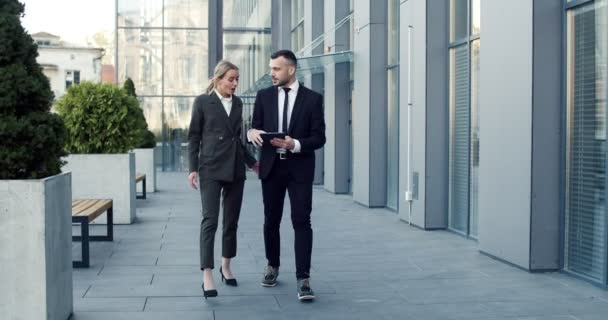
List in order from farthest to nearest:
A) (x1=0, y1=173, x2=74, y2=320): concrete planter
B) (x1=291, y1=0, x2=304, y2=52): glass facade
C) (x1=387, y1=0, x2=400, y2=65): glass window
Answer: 1. (x1=291, y1=0, x2=304, y2=52): glass facade
2. (x1=387, y1=0, x2=400, y2=65): glass window
3. (x1=0, y1=173, x2=74, y2=320): concrete planter

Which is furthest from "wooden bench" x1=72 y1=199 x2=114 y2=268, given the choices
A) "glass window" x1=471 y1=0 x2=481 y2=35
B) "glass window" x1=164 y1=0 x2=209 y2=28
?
"glass window" x1=164 y1=0 x2=209 y2=28

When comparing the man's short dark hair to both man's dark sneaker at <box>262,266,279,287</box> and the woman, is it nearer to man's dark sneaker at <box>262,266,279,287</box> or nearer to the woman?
the woman

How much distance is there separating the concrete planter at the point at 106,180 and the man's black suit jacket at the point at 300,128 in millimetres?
5898

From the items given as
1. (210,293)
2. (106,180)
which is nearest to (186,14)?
(106,180)

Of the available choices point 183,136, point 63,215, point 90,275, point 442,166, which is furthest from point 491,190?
point 183,136

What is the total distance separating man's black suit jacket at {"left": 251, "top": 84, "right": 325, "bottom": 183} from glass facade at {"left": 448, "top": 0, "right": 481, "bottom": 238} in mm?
4035

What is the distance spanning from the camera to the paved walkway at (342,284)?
617cm

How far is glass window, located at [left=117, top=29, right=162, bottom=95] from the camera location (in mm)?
31439

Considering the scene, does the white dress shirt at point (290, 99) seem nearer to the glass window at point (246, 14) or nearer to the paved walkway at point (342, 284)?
the paved walkway at point (342, 284)

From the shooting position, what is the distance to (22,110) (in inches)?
214

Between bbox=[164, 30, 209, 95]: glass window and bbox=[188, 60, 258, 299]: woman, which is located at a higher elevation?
bbox=[164, 30, 209, 95]: glass window

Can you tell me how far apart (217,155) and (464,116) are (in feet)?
16.1

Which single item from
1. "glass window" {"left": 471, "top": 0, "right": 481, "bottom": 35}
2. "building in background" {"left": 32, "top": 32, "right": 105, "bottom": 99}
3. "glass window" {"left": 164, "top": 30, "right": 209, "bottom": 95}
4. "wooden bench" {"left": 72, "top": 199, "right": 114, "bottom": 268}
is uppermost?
"building in background" {"left": 32, "top": 32, "right": 105, "bottom": 99}

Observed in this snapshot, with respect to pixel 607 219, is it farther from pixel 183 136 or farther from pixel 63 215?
pixel 183 136
